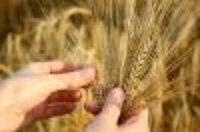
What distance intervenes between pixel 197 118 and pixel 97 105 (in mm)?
1010

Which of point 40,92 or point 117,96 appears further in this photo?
point 40,92

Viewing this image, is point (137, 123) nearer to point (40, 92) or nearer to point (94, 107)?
point (94, 107)

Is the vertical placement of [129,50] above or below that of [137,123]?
above

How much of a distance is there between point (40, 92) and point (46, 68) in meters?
0.13

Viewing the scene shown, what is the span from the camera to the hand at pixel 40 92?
80.6 inches

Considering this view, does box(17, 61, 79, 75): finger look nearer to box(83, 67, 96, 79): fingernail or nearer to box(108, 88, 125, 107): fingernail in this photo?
box(83, 67, 96, 79): fingernail

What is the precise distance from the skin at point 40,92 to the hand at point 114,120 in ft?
0.09

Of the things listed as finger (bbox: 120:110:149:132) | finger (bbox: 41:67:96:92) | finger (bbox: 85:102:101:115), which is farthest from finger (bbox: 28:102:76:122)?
finger (bbox: 120:110:149:132)

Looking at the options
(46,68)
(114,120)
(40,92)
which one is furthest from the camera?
(46,68)

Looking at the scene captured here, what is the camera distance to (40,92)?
2.05 m

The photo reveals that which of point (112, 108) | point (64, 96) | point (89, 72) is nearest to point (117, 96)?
point (112, 108)

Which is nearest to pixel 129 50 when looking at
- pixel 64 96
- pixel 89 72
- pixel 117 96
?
pixel 117 96

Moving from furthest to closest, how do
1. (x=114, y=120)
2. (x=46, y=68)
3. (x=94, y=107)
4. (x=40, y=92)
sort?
(x=46, y=68), (x=40, y=92), (x=94, y=107), (x=114, y=120)

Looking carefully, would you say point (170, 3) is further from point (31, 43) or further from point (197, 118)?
point (31, 43)
